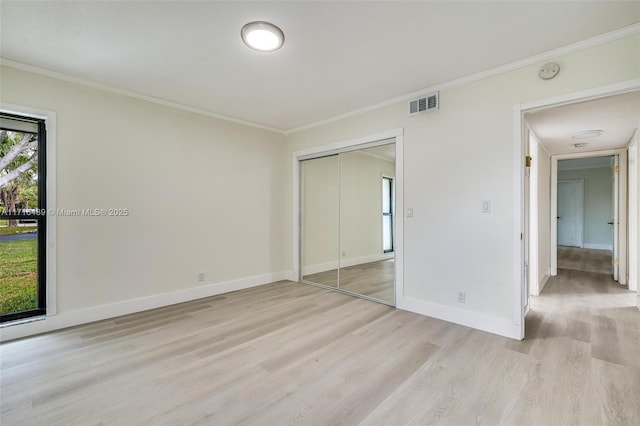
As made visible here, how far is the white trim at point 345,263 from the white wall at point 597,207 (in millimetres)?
8746

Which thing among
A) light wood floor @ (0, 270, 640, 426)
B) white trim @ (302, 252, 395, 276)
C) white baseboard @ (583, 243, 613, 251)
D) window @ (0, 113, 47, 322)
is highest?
window @ (0, 113, 47, 322)

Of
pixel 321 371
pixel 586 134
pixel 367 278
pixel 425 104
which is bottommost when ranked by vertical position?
pixel 321 371

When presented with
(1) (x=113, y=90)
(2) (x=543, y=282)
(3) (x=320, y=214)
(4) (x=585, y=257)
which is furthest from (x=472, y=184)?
(4) (x=585, y=257)

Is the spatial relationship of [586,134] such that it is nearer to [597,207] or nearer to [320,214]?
[320,214]

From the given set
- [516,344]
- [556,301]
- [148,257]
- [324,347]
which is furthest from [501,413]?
[148,257]

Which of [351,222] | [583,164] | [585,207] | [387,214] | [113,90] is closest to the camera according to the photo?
[113,90]

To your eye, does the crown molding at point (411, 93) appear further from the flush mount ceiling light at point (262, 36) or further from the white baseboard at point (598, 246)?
the white baseboard at point (598, 246)

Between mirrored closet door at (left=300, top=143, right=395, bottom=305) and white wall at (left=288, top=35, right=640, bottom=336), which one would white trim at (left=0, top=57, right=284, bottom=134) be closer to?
mirrored closet door at (left=300, top=143, right=395, bottom=305)

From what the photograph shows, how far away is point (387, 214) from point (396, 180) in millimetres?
571

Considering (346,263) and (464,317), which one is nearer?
(464,317)

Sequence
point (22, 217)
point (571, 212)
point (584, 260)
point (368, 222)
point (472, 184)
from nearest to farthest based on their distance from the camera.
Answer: point (22, 217), point (472, 184), point (368, 222), point (584, 260), point (571, 212)

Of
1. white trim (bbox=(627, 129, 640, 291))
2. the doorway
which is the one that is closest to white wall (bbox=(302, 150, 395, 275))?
the doorway

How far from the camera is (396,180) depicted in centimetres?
365

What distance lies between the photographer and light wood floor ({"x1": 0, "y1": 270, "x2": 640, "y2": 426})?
1.75 metres
